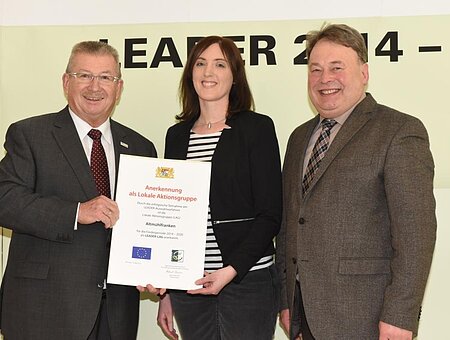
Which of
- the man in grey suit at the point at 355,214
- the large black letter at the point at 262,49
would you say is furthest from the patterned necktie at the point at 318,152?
the large black letter at the point at 262,49

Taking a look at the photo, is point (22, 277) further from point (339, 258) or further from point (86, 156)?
point (339, 258)

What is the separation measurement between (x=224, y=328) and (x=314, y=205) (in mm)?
713

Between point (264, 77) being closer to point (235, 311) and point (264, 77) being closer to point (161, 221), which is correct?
point (161, 221)

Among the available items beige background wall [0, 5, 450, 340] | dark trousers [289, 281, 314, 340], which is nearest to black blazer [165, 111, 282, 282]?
dark trousers [289, 281, 314, 340]

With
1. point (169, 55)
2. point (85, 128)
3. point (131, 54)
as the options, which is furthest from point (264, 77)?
point (85, 128)

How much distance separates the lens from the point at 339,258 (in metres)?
2.56

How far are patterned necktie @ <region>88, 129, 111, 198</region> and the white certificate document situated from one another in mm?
93

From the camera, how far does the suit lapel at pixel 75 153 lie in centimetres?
274

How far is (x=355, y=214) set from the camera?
2545 millimetres

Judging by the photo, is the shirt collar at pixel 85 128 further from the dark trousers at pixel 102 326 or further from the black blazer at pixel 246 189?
the dark trousers at pixel 102 326

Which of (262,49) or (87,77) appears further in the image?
(262,49)

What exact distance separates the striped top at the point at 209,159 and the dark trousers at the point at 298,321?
24cm

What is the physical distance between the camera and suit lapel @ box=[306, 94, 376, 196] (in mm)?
2621

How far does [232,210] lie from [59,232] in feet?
2.52
